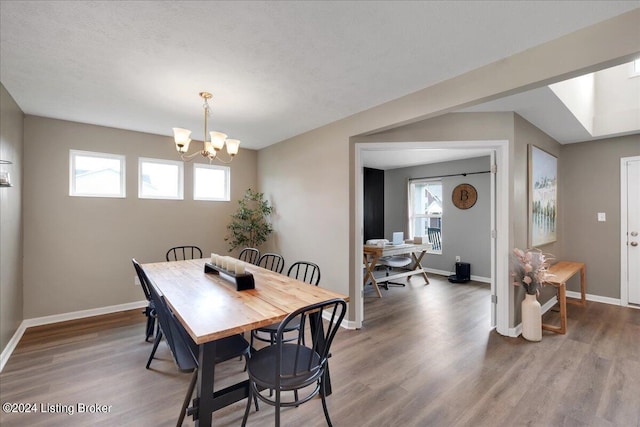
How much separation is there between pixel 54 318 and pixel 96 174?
185 centimetres

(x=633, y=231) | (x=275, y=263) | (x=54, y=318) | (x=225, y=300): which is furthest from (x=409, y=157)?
(x=54, y=318)

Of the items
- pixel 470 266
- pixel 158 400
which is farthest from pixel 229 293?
pixel 470 266

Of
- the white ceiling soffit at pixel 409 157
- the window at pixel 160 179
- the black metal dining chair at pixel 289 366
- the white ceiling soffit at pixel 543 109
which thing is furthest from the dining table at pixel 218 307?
the white ceiling soffit at pixel 409 157

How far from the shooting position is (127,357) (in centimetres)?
266

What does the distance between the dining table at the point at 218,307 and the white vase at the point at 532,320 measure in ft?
7.56

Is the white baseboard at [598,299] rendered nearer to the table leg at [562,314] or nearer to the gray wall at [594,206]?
the gray wall at [594,206]

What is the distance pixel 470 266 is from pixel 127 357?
5.65m

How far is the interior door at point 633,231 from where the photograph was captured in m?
3.93

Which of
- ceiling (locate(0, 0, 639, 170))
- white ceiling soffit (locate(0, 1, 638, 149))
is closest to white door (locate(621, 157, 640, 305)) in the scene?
ceiling (locate(0, 0, 639, 170))

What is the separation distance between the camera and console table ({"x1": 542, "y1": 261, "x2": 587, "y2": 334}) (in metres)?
3.13

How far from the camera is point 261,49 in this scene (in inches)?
78.6

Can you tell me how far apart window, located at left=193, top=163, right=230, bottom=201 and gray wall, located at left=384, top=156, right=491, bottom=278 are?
4010 millimetres

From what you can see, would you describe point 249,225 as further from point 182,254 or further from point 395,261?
point 395,261

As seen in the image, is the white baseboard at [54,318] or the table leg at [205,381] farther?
the white baseboard at [54,318]
